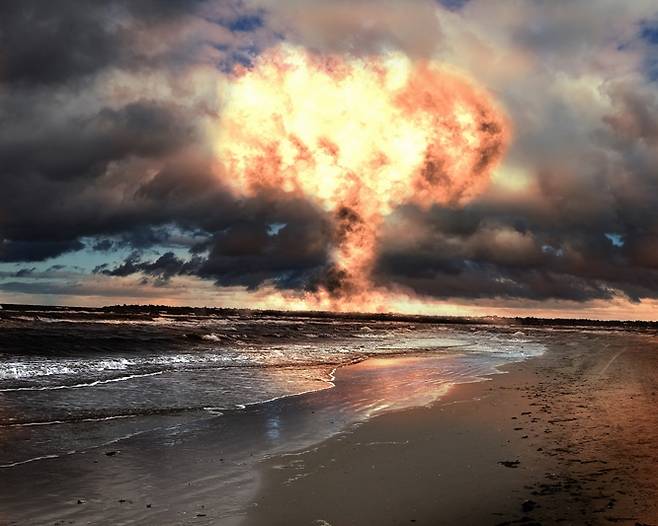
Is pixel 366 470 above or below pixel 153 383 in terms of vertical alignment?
above

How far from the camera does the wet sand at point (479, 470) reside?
7.20 meters

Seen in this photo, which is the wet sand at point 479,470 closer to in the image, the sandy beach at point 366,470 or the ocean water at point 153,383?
the sandy beach at point 366,470

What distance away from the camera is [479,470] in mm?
9328

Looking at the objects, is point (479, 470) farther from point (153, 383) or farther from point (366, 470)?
point (153, 383)

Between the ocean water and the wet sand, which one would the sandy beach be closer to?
the wet sand

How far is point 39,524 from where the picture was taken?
700cm

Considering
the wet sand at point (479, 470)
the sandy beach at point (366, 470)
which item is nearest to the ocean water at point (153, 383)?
the sandy beach at point (366, 470)

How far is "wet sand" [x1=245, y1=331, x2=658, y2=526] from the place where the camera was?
283 inches

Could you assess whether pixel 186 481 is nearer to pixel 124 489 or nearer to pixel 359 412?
pixel 124 489

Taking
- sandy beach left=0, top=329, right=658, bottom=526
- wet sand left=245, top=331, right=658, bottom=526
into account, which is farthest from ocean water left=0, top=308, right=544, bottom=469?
wet sand left=245, top=331, right=658, bottom=526

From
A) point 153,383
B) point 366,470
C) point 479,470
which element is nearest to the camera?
point 479,470

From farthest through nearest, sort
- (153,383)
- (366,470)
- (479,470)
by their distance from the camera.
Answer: (153,383), (366,470), (479,470)

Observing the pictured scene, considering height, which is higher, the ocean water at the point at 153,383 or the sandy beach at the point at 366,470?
the sandy beach at the point at 366,470

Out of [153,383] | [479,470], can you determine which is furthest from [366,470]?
[153,383]
